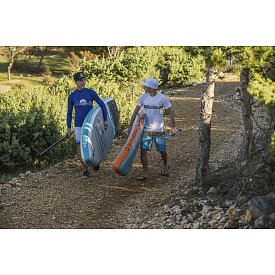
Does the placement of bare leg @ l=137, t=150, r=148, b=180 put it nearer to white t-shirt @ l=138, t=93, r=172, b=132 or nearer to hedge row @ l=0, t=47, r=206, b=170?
white t-shirt @ l=138, t=93, r=172, b=132

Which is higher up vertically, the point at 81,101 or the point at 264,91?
the point at 264,91

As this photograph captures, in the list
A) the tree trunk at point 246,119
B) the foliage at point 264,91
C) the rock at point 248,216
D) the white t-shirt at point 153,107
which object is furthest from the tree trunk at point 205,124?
the foliage at point 264,91

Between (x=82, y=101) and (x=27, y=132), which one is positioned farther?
(x=27, y=132)

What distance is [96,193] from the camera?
534 centimetres

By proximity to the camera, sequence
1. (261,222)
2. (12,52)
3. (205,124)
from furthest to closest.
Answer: (12,52)
(205,124)
(261,222)

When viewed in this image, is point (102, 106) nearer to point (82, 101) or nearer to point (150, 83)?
point (82, 101)

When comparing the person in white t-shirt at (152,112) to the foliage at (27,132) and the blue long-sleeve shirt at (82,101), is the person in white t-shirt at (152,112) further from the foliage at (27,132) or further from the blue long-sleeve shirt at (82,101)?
the foliage at (27,132)

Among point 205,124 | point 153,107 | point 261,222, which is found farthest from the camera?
point 153,107

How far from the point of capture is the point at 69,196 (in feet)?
17.4

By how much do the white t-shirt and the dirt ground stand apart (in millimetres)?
582

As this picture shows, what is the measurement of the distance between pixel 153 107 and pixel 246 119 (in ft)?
3.20

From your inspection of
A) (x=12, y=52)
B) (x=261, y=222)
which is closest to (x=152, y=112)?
(x=261, y=222)

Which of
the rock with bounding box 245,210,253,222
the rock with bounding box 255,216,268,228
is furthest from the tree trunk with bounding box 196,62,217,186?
the rock with bounding box 255,216,268,228

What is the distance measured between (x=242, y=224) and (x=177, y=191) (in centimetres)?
111
